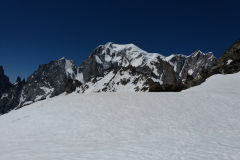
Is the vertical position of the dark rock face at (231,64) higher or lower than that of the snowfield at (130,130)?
higher

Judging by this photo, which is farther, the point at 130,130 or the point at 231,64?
the point at 231,64

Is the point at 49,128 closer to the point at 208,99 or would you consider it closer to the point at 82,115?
the point at 82,115

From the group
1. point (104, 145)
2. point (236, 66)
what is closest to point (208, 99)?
point (104, 145)

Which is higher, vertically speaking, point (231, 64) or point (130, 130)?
point (231, 64)

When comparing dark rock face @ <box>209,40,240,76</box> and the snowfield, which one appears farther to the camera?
dark rock face @ <box>209,40,240,76</box>

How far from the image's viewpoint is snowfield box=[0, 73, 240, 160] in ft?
29.3

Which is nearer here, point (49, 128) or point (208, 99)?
point (49, 128)

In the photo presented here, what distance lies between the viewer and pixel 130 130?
1306cm

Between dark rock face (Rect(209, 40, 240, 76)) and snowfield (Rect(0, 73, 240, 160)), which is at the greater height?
dark rock face (Rect(209, 40, 240, 76))

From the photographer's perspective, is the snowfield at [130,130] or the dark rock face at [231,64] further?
the dark rock face at [231,64]

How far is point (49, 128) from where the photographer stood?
563 inches

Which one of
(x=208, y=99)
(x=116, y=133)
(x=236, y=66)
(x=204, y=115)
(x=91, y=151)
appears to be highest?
(x=236, y=66)

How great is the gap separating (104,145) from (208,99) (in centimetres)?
1480

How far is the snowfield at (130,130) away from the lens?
8.93 metres
